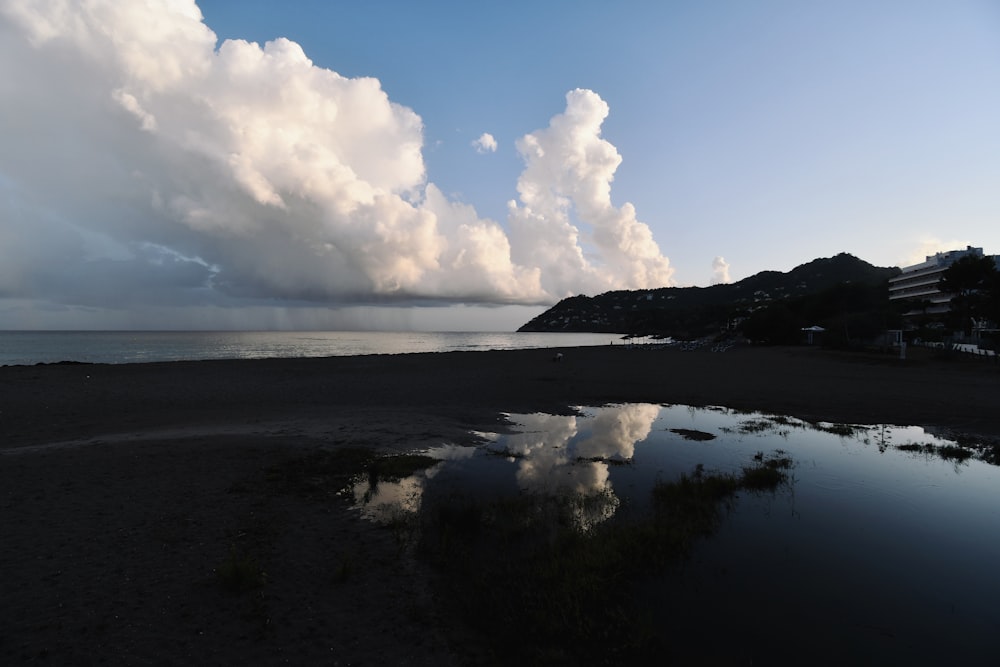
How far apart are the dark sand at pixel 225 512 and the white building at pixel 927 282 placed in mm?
95817

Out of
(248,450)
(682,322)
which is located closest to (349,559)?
(248,450)

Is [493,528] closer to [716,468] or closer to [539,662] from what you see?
[539,662]

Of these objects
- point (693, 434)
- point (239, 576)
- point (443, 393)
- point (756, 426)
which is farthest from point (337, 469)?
point (756, 426)

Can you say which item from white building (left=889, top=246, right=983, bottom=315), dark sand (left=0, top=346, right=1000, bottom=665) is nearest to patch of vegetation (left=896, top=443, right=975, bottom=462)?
dark sand (left=0, top=346, right=1000, bottom=665)

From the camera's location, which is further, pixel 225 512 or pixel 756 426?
pixel 756 426

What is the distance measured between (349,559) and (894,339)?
239ft

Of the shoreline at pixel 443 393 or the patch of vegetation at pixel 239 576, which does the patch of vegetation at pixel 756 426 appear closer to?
the shoreline at pixel 443 393

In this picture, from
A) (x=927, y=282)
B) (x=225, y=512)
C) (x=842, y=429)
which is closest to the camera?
(x=225, y=512)

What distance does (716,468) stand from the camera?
13.0 meters

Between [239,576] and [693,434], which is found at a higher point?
[239,576]

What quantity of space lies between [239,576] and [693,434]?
15.9 metres

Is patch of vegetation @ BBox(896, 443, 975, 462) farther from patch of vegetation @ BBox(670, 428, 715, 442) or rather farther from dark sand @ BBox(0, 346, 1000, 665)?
patch of vegetation @ BBox(670, 428, 715, 442)

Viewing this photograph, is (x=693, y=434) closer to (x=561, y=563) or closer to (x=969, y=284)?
(x=561, y=563)

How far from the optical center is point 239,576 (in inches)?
257
